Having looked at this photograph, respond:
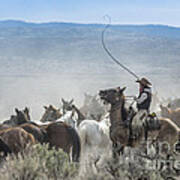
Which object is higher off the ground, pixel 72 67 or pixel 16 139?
pixel 16 139

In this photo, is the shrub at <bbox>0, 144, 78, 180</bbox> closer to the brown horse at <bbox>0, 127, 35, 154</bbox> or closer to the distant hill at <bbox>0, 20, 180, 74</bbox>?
the brown horse at <bbox>0, 127, 35, 154</bbox>

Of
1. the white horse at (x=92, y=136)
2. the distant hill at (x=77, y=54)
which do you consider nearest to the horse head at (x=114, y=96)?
the white horse at (x=92, y=136)

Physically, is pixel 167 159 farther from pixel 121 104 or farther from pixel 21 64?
pixel 21 64

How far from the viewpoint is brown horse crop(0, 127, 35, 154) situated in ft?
26.8

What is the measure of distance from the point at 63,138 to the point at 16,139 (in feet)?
4.89

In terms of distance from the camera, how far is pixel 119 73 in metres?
69.9

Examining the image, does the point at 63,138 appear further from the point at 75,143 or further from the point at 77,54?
the point at 77,54

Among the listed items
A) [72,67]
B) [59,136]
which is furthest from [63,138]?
[72,67]

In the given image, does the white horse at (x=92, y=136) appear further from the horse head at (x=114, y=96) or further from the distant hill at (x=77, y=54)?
the distant hill at (x=77, y=54)

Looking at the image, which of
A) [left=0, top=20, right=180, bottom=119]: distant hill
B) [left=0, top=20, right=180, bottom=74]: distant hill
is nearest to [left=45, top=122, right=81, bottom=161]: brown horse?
[left=0, top=20, right=180, bottom=119]: distant hill

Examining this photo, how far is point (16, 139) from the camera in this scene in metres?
8.33

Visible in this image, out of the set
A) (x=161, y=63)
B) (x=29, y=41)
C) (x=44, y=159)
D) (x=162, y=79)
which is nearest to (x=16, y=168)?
(x=44, y=159)

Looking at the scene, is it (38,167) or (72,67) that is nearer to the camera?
(38,167)

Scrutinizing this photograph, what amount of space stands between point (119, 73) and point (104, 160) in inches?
2463
